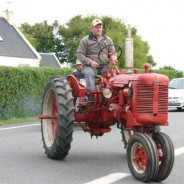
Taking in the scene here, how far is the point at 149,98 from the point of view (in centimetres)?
837

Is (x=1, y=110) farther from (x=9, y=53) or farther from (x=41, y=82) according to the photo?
(x=9, y=53)

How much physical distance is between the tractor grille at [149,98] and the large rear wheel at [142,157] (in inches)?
18.6

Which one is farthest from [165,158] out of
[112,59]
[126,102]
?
[112,59]

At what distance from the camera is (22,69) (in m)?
21.2

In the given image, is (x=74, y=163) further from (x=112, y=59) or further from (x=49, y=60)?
(x=49, y=60)

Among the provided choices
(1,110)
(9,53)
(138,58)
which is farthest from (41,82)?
(138,58)

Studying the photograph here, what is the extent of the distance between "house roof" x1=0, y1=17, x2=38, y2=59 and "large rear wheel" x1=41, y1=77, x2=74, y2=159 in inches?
1838

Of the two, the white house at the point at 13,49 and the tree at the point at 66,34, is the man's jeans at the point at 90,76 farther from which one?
the tree at the point at 66,34

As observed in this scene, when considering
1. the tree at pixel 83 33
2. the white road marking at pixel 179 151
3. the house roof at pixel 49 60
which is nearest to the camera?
the white road marking at pixel 179 151

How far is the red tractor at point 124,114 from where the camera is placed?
26.2 feet

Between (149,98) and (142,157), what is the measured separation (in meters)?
0.90

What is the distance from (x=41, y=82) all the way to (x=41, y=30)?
70.1 metres

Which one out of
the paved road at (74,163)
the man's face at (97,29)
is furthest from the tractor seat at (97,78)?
the paved road at (74,163)

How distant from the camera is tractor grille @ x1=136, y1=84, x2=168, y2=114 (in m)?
8.35
